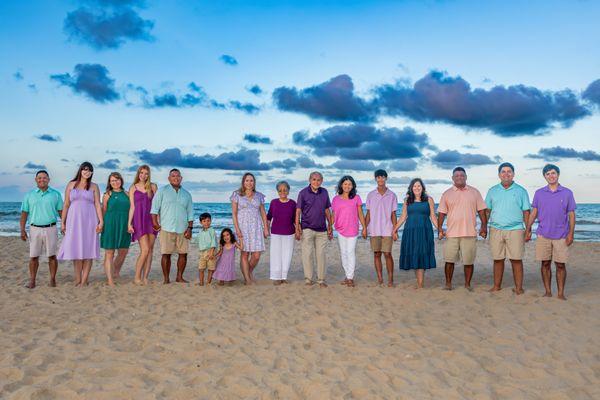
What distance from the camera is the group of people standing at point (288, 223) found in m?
7.88

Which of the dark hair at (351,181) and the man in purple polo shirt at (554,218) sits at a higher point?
the dark hair at (351,181)

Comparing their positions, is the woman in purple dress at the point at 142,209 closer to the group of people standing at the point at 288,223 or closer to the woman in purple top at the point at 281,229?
the group of people standing at the point at 288,223

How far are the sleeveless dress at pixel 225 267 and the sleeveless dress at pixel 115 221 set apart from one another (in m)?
1.82

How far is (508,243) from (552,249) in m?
0.64

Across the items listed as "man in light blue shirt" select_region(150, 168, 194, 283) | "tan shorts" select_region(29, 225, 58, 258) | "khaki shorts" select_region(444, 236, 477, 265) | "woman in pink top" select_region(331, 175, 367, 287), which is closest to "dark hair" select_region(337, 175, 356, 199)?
"woman in pink top" select_region(331, 175, 367, 287)

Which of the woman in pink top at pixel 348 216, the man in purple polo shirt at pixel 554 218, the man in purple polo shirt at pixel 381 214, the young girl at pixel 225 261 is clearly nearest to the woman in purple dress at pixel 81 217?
the young girl at pixel 225 261

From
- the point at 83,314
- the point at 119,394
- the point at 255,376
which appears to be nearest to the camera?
the point at 119,394

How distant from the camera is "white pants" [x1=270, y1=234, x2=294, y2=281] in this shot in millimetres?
8516

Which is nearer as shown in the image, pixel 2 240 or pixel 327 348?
pixel 327 348

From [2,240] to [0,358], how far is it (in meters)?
13.8

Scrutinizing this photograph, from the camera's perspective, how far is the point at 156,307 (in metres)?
6.97

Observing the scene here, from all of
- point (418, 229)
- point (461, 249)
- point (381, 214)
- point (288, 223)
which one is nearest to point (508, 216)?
point (461, 249)

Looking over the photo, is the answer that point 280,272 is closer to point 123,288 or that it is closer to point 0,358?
point 123,288

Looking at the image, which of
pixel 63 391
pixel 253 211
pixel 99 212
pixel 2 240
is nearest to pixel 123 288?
pixel 99 212
